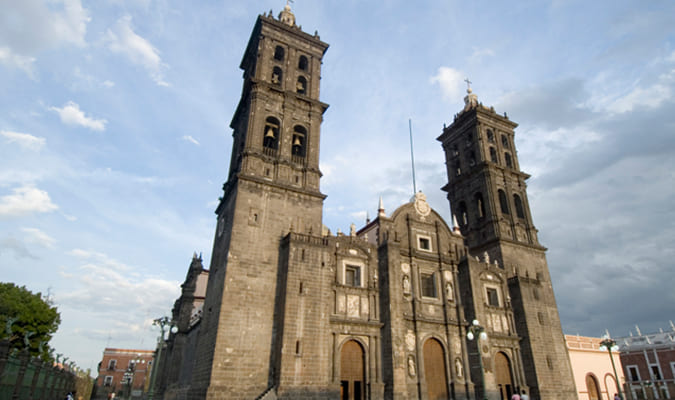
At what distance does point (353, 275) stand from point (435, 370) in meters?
8.19

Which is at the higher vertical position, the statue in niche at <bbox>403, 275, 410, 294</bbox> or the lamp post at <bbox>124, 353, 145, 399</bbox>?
the statue in niche at <bbox>403, 275, 410, 294</bbox>

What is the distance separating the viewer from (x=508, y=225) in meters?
38.4

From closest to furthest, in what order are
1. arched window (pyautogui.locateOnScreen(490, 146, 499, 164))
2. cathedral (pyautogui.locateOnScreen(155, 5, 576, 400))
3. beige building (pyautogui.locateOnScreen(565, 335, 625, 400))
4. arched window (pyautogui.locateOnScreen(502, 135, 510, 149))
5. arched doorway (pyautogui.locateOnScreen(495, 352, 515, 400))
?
cathedral (pyautogui.locateOnScreen(155, 5, 576, 400)), arched doorway (pyautogui.locateOnScreen(495, 352, 515, 400)), beige building (pyautogui.locateOnScreen(565, 335, 625, 400)), arched window (pyautogui.locateOnScreen(490, 146, 499, 164)), arched window (pyautogui.locateOnScreen(502, 135, 510, 149))

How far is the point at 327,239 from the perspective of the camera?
28.0 meters

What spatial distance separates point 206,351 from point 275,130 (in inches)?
627

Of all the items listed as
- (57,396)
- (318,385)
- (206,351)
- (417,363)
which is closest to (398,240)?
→ (417,363)

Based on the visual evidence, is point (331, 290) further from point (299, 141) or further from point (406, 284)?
point (299, 141)

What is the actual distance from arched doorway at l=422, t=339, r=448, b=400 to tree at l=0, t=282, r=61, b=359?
34.5m

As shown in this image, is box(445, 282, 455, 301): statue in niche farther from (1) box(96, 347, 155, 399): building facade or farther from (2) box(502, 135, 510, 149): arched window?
(1) box(96, 347, 155, 399): building facade

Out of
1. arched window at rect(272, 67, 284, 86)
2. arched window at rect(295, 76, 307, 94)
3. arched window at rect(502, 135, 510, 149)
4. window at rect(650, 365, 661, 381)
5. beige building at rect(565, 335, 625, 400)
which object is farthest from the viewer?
window at rect(650, 365, 661, 381)

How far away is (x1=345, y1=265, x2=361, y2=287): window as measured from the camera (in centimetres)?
2839

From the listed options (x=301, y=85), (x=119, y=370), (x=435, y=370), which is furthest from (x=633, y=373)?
(x=119, y=370)

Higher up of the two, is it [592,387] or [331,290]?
[331,290]

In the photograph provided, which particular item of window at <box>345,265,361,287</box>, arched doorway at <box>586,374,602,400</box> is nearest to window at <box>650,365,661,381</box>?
arched doorway at <box>586,374,602,400</box>
